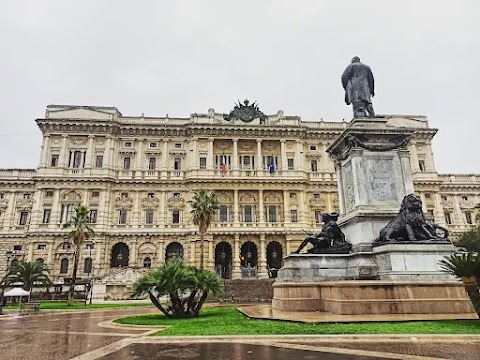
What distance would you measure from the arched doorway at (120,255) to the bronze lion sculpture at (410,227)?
38.0m

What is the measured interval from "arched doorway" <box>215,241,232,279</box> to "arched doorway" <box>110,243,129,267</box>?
1112cm

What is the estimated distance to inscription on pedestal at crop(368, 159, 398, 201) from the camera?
1338cm

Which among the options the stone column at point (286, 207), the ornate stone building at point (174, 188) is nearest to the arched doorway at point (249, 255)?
the ornate stone building at point (174, 188)

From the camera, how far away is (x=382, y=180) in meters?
13.6

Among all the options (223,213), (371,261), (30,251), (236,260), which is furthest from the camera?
(223,213)

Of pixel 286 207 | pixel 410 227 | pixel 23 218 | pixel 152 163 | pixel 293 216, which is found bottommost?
pixel 410 227

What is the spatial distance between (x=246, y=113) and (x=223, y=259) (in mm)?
20033

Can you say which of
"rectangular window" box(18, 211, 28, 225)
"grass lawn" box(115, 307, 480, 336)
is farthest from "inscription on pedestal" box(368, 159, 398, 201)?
"rectangular window" box(18, 211, 28, 225)

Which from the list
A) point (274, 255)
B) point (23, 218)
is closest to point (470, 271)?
point (274, 255)

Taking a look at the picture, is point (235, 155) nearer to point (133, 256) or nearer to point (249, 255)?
point (249, 255)

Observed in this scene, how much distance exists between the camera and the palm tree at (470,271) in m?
8.73

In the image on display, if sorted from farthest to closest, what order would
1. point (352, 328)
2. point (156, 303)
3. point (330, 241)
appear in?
point (156, 303), point (330, 241), point (352, 328)

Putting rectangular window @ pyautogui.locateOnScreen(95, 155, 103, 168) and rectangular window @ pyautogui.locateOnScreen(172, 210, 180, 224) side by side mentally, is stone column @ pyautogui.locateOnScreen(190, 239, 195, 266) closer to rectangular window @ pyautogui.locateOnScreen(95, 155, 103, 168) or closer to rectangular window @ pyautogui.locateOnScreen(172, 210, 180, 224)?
rectangular window @ pyautogui.locateOnScreen(172, 210, 180, 224)

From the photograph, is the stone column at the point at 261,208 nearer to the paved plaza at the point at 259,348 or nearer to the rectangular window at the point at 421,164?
the rectangular window at the point at 421,164
